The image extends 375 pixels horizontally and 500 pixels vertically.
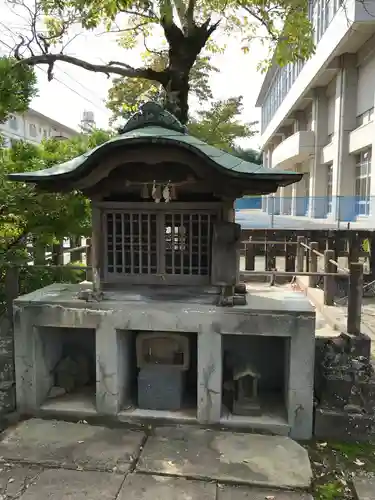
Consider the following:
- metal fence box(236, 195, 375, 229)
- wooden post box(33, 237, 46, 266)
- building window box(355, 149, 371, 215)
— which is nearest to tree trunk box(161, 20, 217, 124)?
wooden post box(33, 237, 46, 266)

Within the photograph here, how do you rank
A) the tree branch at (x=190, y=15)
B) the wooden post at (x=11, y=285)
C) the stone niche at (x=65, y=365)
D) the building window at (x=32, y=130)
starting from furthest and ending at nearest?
the building window at (x=32, y=130), the tree branch at (x=190, y=15), the wooden post at (x=11, y=285), the stone niche at (x=65, y=365)

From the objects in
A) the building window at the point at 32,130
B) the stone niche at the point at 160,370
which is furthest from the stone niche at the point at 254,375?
the building window at the point at 32,130

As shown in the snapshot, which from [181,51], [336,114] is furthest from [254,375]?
[336,114]

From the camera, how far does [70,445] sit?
5137 mm

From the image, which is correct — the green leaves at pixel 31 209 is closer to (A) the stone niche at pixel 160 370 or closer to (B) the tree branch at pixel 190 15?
(A) the stone niche at pixel 160 370

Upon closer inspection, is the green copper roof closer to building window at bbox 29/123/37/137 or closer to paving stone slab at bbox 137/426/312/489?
paving stone slab at bbox 137/426/312/489

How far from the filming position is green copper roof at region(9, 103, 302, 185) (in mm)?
5145

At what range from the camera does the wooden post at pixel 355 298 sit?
584 cm

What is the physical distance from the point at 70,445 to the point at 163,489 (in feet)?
4.63

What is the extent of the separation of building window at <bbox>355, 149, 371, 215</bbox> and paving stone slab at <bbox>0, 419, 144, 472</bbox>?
1583cm

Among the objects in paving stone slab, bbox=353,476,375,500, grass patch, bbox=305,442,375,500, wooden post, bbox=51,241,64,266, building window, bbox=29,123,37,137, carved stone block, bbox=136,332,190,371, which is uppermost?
building window, bbox=29,123,37,137

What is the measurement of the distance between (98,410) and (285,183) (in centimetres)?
393

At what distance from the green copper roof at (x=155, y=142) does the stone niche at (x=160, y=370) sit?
91.6 inches

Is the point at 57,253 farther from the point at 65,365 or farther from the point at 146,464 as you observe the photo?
the point at 146,464
